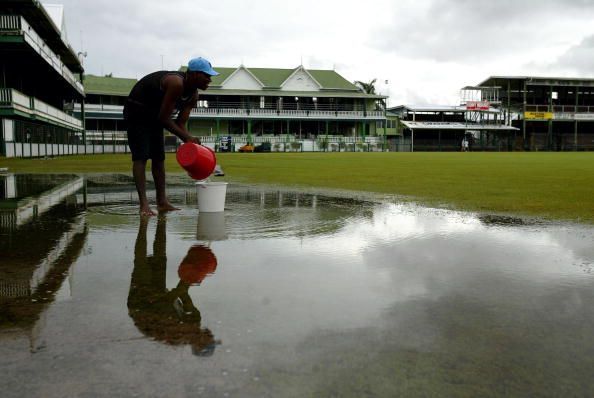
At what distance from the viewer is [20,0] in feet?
81.8

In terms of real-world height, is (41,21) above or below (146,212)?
above

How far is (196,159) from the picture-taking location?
6309 millimetres

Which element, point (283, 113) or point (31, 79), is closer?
point (31, 79)

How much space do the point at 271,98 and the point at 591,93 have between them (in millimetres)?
44414

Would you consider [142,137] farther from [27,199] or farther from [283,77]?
[283,77]

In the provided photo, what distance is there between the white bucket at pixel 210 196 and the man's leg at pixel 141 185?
0.56 metres

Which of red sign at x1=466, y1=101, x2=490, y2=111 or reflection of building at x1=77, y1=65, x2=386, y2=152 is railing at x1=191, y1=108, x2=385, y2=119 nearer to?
reflection of building at x1=77, y1=65, x2=386, y2=152

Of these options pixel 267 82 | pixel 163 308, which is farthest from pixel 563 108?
pixel 163 308

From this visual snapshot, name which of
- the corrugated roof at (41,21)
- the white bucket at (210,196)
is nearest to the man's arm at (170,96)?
the white bucket at (210,196)

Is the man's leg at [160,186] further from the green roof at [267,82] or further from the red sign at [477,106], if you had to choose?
the red sign at [477,106]

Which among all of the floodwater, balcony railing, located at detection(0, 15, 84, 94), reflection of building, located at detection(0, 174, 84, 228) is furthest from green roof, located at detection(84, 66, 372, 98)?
the floodwater

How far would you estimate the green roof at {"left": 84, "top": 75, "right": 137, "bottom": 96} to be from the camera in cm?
6039

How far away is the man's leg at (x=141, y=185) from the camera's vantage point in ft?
20.5

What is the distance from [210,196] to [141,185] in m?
0.85
